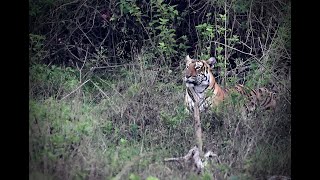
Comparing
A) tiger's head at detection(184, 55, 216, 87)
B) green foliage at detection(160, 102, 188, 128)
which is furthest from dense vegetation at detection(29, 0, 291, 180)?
tiger's head at detection(184, 55, 216, 87)

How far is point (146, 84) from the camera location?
20.1ft

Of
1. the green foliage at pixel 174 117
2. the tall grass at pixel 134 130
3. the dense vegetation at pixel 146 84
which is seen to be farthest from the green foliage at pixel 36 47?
the green foliage at pixel 174 117

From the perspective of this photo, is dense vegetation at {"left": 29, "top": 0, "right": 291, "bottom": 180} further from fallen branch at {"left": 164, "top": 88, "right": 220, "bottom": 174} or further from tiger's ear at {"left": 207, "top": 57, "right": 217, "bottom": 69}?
tiger's ear at {"left": 207, "top": 57, "right": 217, "bottom": 69}

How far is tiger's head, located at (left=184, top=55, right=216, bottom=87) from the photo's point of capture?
6.07 m

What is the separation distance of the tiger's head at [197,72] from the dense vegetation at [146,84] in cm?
22

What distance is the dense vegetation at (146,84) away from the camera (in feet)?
16.4

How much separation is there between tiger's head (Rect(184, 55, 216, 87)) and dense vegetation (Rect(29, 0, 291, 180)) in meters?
0.22

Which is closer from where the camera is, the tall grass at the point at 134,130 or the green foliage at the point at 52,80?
the tall grass at the point at 134,130

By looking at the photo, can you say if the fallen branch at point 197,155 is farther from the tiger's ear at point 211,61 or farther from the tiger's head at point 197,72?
the tiger's ear at point 211,61

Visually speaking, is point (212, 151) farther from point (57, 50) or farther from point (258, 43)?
point (57, 50)

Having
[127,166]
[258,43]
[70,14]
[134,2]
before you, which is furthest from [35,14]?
[258,43]

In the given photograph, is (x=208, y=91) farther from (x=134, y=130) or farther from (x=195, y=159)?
(x=195, y=159)

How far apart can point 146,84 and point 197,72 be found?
0.57 metres
